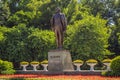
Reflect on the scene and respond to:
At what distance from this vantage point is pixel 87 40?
33.7 m

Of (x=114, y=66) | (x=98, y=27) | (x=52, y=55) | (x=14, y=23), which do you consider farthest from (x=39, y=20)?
(x=114, y=66)

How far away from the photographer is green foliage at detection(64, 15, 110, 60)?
3338cm

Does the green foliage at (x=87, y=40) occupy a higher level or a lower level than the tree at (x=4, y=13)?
lower

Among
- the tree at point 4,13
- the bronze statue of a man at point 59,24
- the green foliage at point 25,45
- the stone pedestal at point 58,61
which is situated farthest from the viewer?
the tree at point 4,13

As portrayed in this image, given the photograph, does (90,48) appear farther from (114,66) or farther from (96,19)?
(114,66)

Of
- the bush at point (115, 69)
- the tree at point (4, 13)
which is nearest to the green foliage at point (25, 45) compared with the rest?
the tree at point (4, 13)

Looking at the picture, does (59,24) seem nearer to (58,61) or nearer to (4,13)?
(58,61)

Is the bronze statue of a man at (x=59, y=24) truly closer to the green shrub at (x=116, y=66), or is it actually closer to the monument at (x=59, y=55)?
the monument at (x=59, y=55)

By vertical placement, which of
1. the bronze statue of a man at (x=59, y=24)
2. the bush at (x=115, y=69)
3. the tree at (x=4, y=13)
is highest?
the tree at (x=4, y=13)

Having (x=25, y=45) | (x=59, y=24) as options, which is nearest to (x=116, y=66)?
(x=59, y=24)

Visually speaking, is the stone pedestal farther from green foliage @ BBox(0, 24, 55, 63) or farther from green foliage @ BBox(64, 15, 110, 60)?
green foliage @ BBox(0, 24, 55, 63)

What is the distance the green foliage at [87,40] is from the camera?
33.4m

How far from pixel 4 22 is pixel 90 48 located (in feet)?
44.1

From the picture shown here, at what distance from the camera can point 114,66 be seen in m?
18.6
